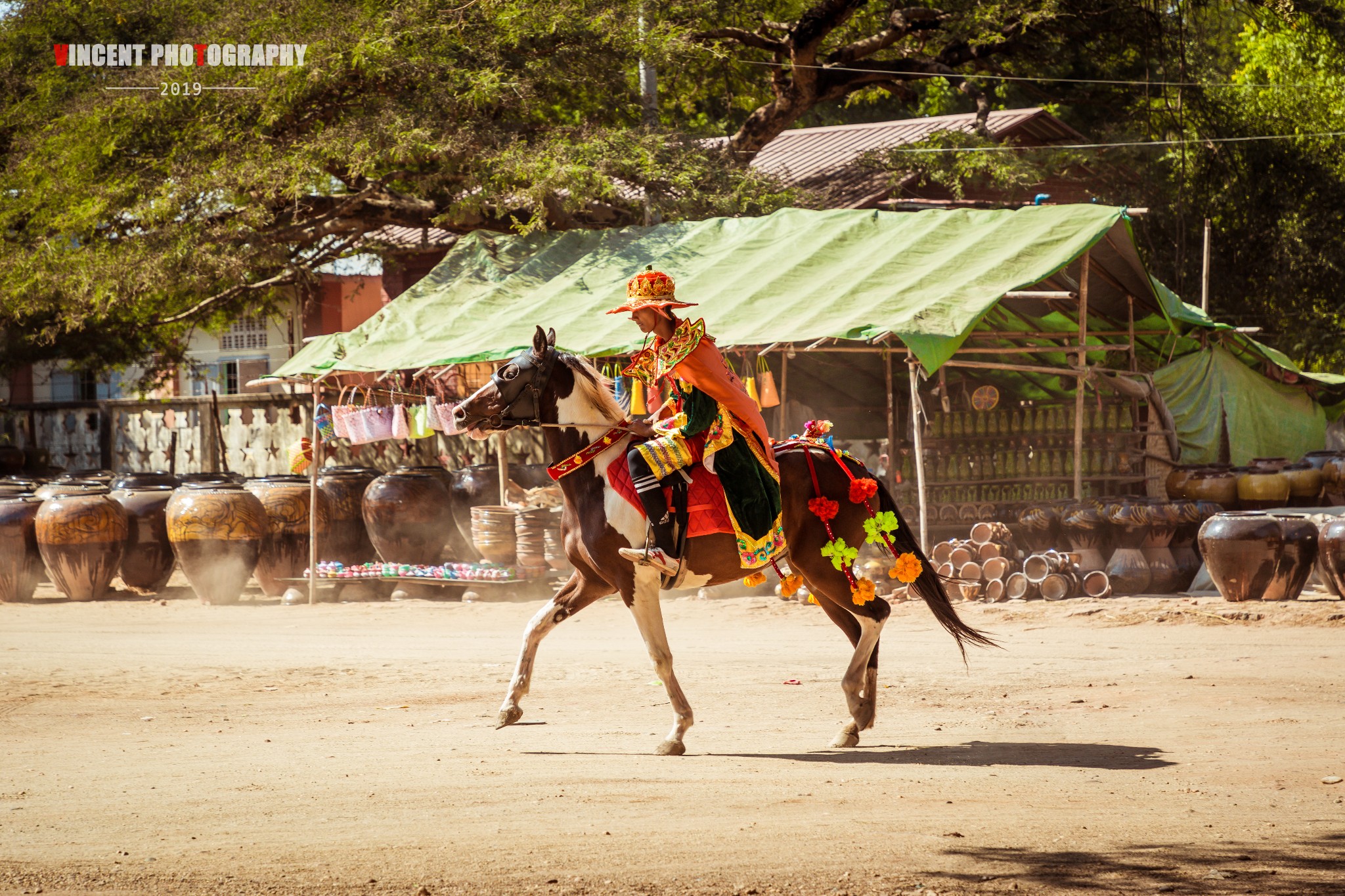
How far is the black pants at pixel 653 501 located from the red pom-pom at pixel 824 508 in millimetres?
939

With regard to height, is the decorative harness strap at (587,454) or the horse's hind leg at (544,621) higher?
Result: the decorative harness strap at (587,454)

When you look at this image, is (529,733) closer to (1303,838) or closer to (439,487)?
(1303,838)

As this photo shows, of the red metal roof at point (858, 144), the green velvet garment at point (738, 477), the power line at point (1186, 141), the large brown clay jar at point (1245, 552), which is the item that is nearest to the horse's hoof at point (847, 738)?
the green velvet garment at point (738, 477)

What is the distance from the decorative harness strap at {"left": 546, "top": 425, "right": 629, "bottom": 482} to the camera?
23.6 feet

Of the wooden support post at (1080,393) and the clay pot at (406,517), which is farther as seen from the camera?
the clay pot at (406,517)

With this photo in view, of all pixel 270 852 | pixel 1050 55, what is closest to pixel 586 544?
pixel 270 852

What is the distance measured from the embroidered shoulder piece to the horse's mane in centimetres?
18

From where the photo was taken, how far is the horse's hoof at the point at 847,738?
7.17 m

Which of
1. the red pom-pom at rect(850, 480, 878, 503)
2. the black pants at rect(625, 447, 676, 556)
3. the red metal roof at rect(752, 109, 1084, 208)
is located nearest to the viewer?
the black pants at rect(625, 447, 676, 556)

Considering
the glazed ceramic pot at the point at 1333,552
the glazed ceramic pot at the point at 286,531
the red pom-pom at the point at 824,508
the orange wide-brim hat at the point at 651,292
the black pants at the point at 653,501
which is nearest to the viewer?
the black pants at the point at 653,501

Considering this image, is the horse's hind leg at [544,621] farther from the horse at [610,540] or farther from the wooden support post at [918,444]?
the wooden support post at [918,444]

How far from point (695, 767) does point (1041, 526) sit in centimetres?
848

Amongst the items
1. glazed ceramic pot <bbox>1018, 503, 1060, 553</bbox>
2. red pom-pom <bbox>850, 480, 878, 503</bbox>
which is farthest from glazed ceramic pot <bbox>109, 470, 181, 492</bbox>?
red pom-pom <bbox>850, 480, 878, 503</bbox>

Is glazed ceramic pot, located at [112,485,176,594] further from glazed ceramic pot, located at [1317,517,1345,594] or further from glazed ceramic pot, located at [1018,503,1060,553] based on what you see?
glazed ceramic pot, located at [1317,517,1345,594]
